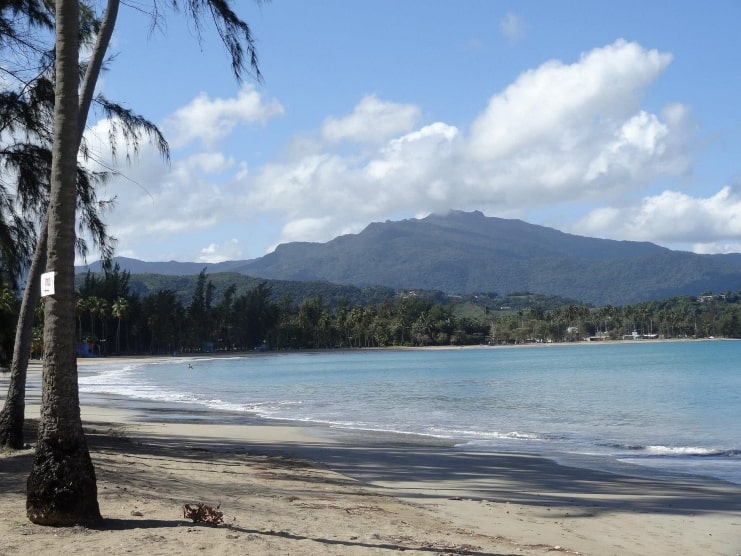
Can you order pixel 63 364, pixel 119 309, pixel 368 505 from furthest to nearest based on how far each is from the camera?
1. pixel 119 309
2. pixel 368 505
3. pixel 63 364

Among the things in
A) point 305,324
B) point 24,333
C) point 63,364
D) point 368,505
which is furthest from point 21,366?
point 305,324

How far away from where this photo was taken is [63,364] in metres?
6.78

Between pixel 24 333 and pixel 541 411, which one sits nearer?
pixel 24 333

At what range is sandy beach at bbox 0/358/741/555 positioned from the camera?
654 cm

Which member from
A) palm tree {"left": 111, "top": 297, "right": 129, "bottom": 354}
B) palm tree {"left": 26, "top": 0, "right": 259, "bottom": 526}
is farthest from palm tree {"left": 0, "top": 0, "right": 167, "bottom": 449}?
palm tree {"left": 111, "top": 297, "right": 129, "bottom": 354}

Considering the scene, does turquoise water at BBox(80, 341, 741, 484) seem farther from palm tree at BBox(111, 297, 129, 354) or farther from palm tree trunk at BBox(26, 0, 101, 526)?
palm tree at BBox(111, 297, 129, 354)

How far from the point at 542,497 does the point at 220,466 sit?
4701mm

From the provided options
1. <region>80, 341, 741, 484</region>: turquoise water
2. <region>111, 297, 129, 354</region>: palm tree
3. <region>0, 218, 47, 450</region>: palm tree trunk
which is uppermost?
<region>111, 297, 129, 354</region>: palm tree

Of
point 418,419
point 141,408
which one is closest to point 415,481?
point 418,419

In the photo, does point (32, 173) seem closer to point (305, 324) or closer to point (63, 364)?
point (63, 364)

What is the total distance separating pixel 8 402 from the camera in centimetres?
1133

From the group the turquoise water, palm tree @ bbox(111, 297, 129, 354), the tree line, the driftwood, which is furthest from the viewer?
the tree line

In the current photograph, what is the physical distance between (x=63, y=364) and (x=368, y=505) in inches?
156

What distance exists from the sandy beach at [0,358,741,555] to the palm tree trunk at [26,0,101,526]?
24cm
